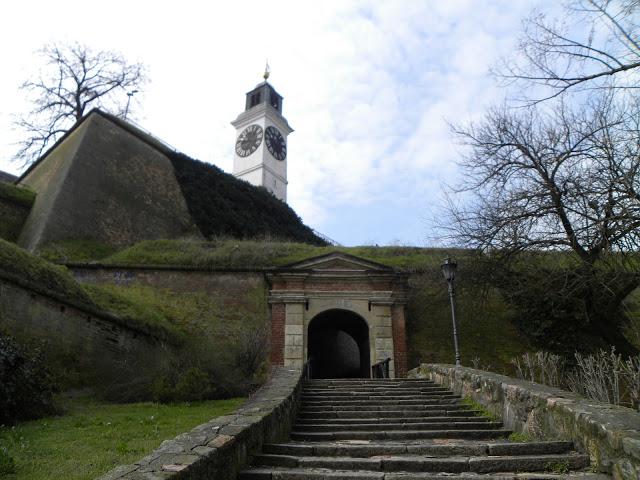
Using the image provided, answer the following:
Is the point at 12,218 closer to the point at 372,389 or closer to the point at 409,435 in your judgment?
the point at 372,389

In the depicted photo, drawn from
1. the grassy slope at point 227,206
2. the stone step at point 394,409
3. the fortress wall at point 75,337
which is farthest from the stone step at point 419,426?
the grassy slope at point 227,206

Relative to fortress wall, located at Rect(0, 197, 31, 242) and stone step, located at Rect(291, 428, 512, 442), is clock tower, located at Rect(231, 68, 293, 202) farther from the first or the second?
stone step, located at Rect(291, 428, 512, 442)

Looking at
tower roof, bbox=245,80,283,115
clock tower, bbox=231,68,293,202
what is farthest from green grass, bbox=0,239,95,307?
tower roof, bbox=245,80,283,115

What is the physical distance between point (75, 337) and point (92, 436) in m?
5.37

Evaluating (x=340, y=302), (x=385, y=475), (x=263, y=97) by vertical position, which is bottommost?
(x=385, y=475)

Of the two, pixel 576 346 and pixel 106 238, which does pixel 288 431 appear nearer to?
pixel 576 346

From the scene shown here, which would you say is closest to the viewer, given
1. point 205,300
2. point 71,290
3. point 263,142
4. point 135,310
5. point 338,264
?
point 71,290

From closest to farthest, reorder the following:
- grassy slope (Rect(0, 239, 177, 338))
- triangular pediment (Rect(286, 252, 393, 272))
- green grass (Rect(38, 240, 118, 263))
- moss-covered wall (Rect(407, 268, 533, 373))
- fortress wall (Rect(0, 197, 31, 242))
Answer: grassy slope (Rect(0, 239, 177, 338)), moss-covered wall (Rect(407, 268, 533, 373)), triangular pediment (Rect(286, 252, 393, 272)), green grass (Rect(38, 240, 118, 263)), fortress wall (Rect(0, 197, 31, 242))

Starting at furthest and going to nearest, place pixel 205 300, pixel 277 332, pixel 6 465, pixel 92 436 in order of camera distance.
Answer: pixel 205 300, pixel 277 332, pixel 92 436, pixel 6 465

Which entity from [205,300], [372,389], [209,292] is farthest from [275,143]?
[372,389]

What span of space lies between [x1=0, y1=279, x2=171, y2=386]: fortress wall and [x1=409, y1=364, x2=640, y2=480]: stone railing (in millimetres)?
7300

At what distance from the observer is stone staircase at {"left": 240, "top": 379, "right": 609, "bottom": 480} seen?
13.7 ft

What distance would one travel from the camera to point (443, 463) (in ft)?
14.4

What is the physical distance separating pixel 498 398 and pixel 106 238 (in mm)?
17606
